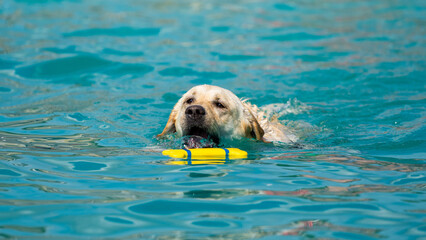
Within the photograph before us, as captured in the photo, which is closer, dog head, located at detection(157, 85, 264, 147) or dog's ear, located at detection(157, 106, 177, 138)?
dog head, located at detection(157, 85, 264, 147)

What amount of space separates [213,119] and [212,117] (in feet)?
0.09

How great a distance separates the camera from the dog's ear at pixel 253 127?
6.35m

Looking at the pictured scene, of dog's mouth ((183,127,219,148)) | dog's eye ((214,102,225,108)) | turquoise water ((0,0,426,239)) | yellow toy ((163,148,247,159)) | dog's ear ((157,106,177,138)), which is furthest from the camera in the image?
dog's ear ((157,106,177,138))

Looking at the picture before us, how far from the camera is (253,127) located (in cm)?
638

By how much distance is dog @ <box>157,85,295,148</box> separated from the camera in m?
5.79

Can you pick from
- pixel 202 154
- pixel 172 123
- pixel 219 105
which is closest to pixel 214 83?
pixel 172 123

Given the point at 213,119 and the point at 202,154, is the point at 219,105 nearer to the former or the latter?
the point at 213,119

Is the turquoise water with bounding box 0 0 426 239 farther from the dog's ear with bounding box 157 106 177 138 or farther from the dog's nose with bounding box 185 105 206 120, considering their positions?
the dog's nose with bounding box 185 105 206 120

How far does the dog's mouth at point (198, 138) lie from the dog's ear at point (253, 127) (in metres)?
0.59

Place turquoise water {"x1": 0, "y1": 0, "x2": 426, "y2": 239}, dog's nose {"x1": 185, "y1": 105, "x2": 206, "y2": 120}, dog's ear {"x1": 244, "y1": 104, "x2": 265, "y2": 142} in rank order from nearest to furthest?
turquoise water {"x1": 0, "y1": 0, "x2": 426, "y2": 239} → dog's nose {"x1": 185, "y1": 105, "x2": 206, "y2": 120} → dog's ear {"x1": 244, "y1": 104, "x2": 265, "y2": 142}

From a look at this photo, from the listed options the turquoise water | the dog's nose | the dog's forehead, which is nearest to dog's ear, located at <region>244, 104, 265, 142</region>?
the turquoise water

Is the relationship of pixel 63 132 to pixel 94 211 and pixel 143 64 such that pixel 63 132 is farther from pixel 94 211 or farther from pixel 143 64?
pixel 143 64

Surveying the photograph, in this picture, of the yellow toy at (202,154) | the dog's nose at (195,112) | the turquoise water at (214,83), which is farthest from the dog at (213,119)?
the yellow toy at (202,154)

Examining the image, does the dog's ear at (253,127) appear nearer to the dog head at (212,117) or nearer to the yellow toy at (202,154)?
the dog head at (212,117)
